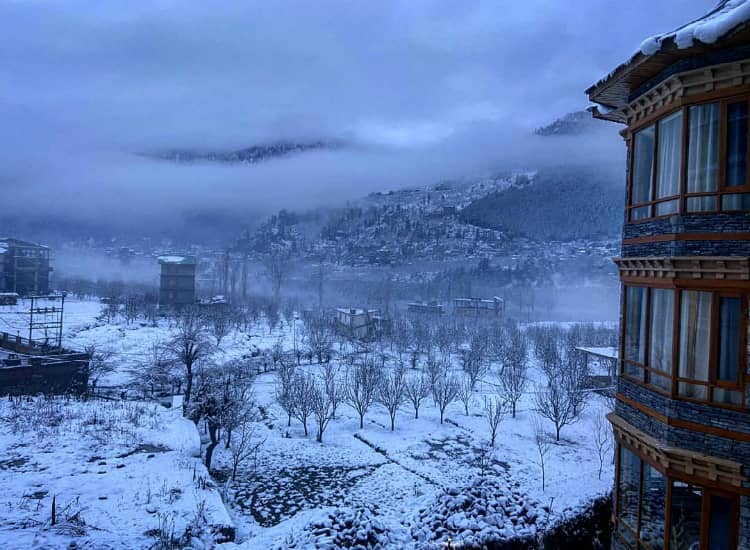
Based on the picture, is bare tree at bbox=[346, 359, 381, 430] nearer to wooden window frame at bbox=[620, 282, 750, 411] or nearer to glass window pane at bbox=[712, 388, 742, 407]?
wooden window frame at bbox=[620, 282, 750, 411]

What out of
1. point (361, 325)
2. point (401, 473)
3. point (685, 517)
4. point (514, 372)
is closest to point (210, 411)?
→ point (401, 473)

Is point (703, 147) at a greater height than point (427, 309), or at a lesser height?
greater

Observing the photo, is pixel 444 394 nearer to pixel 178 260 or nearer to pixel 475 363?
pixel 475 363

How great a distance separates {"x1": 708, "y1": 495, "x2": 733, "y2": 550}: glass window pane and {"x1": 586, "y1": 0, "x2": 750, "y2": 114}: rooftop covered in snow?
5916 mm

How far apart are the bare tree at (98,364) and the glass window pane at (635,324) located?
26.6 m

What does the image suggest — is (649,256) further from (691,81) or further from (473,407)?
(473,407)

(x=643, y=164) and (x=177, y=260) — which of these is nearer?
(x=643, y=164)

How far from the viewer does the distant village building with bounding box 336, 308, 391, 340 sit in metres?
51.4

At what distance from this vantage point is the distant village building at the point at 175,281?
63.5m

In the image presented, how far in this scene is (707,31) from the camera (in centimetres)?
602

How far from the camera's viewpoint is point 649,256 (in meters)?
7.37

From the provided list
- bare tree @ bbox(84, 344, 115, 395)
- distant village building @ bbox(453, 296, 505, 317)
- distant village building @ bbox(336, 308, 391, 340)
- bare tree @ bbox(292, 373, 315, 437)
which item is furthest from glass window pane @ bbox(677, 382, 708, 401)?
distant village building @ bbox(453, 296, 505, 317)

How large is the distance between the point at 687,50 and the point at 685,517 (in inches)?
258

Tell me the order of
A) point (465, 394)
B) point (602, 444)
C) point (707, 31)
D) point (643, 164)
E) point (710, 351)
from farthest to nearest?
point (465, 394) < point (602, 444) < point (643, 164) < point (710, 351) < point (707, 31)
